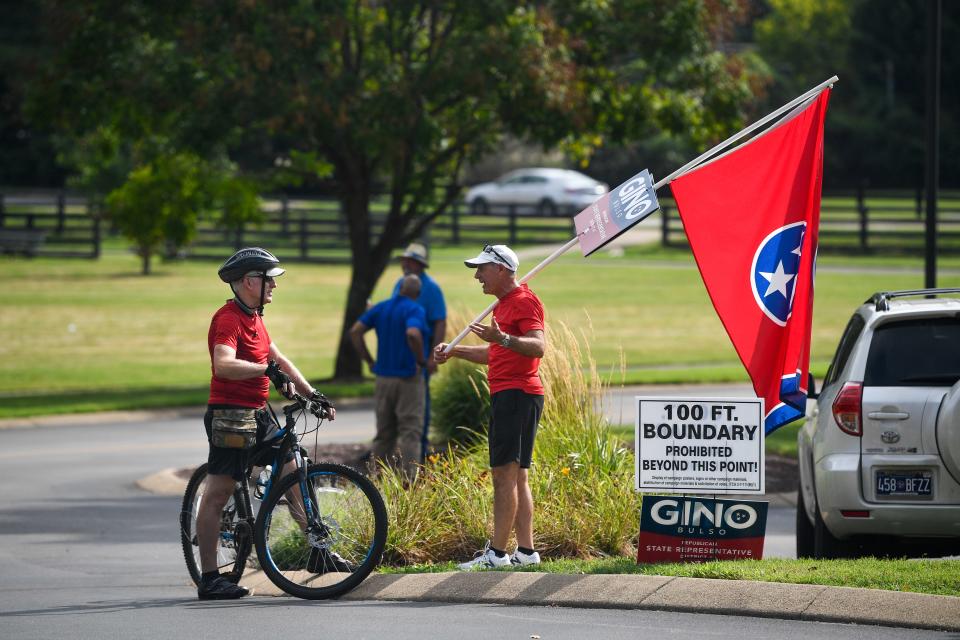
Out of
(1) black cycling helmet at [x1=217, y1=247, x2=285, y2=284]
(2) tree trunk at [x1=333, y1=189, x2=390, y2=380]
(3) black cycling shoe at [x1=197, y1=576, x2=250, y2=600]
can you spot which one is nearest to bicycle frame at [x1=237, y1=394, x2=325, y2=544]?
(3) black cycling shoe at [x1=197, y1=576, x2=250, y2=600]

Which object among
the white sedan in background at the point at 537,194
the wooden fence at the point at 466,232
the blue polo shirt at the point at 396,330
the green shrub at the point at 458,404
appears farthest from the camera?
the white sedan in background at the point at 537,194

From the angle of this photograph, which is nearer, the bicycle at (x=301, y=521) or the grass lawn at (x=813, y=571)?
the grass lawn at (x=813, y=571)

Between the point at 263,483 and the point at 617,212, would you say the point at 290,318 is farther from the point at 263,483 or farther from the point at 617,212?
the point at 617,212

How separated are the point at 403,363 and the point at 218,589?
13.7ft

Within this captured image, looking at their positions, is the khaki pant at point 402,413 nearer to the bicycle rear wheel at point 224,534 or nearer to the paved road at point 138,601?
the paved road at point 138,601

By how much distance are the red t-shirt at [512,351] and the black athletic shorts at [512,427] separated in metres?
0.05

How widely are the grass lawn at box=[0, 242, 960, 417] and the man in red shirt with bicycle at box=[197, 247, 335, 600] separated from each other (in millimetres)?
6922

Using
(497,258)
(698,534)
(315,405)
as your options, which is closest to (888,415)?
(698,534)

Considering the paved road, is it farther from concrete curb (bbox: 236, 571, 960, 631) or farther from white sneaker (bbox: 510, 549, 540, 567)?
white sneaker (bbox: 510, 549, 540, 567)

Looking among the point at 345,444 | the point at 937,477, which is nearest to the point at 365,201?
the point at 345,444

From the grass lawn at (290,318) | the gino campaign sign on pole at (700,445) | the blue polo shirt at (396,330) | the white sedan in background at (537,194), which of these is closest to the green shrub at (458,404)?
the grass lawn at (290,318)

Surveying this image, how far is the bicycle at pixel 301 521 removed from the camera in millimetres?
7812

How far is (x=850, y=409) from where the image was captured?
8.23 m

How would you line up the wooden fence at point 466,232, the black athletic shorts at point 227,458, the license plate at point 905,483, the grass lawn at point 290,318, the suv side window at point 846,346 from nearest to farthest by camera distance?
the black athletic shorts at point 227,458
the license plate at point 905,483
the suv side window at point 846,346
the grass lawn at point 290,318
the wooden fence at point 466,232
